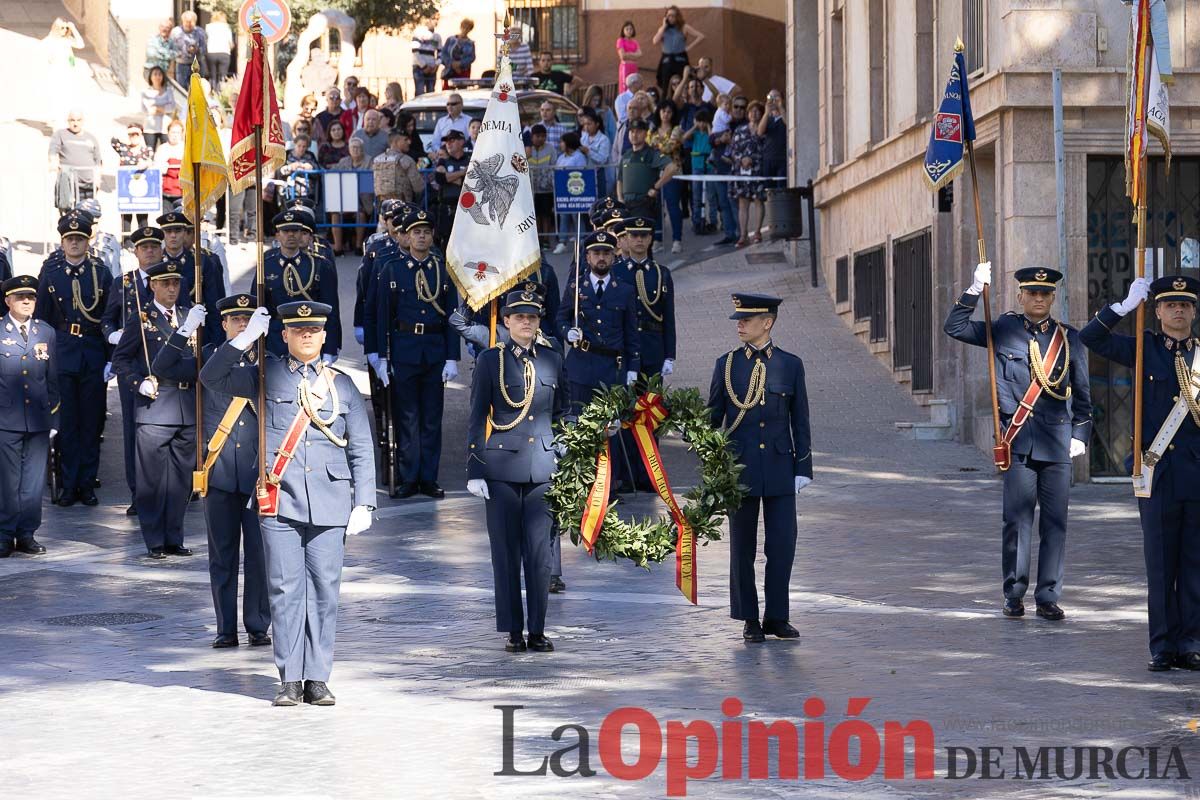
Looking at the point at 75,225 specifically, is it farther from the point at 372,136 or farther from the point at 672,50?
the point at 672,50

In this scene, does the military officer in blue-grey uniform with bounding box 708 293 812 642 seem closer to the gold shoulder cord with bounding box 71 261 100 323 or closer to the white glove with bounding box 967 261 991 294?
the white glove with bounding box 967 261 991 294

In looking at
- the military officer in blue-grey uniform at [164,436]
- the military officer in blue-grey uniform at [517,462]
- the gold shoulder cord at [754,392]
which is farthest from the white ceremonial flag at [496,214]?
the military officer in blue-grey uniform at [164,436]

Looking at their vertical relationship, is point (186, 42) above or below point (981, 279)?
above

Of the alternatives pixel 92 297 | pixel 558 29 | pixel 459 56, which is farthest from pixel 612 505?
pixel 558 29

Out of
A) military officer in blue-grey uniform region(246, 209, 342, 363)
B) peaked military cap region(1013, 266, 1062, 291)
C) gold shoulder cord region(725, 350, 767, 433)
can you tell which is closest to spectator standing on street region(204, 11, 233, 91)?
military officer in blue-grey uniform region(246, 209, 342, 363)

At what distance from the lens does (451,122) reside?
93.3ft

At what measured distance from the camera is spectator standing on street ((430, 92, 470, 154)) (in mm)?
28094

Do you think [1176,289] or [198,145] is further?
[198,145]

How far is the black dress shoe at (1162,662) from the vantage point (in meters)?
9.84

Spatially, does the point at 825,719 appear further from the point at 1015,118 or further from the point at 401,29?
the point at 401,29

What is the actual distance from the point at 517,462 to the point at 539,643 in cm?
98

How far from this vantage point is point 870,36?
78.7 feet

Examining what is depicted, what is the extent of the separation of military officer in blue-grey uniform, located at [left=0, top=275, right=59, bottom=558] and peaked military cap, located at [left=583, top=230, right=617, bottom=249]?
13.9ft

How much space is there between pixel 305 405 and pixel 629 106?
61.6 ft
